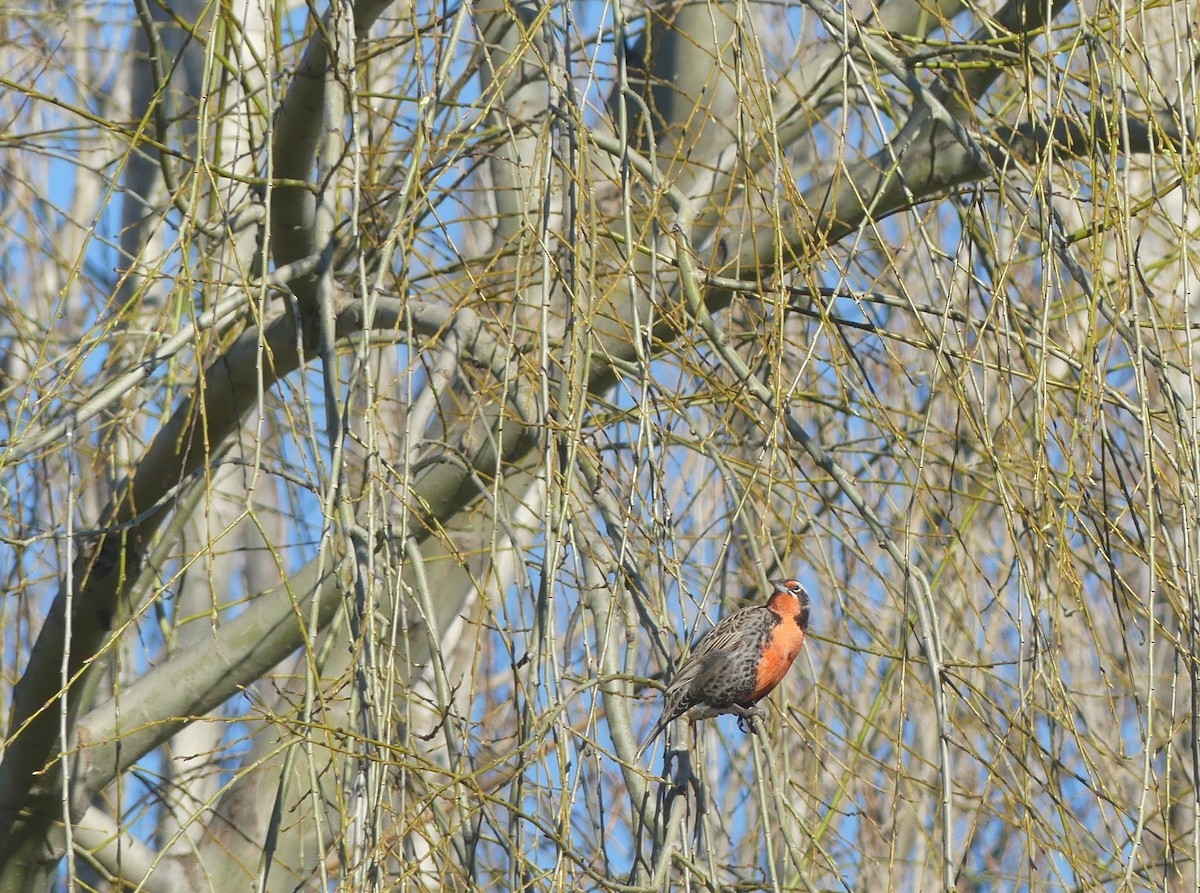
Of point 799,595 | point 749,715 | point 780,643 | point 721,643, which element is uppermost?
point 799,595

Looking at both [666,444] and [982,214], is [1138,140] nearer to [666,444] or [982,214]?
[982,214]

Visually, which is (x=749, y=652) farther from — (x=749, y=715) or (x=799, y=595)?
(x=749, y=715)

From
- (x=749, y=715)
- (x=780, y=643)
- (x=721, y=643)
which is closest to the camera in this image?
(x=749, y=715)

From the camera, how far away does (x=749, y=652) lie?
3373mm

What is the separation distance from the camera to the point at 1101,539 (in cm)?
240

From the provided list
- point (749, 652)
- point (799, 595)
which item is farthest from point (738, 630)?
point (799, 595)

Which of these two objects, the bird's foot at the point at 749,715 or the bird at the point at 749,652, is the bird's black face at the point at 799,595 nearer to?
the bird at the point at 749,652

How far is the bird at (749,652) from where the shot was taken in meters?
3.19

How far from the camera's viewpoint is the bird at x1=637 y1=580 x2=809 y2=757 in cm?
319

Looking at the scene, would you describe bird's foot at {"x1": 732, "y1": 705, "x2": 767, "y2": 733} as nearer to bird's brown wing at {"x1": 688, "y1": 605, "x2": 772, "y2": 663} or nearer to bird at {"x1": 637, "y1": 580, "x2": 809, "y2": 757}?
bird at {"x1": 637, "y1": 580, "x2": 809, "y2": 757}

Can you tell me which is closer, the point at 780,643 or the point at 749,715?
the point at 749,715

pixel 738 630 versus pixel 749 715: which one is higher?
pixel 738 630

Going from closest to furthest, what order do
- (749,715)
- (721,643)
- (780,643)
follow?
1. (749,715)
2. (721,643)
3. (780,643)

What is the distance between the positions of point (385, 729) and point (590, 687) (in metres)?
0.30
